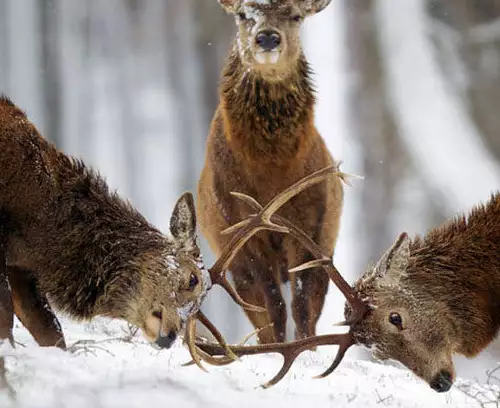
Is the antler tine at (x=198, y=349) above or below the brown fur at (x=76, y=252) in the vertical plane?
below

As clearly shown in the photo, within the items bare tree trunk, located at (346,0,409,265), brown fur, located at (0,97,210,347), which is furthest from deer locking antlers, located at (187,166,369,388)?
bare tree trunk, located at (346,0,409,265)

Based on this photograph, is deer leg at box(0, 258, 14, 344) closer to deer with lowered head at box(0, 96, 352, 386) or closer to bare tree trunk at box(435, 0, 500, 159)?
deer with lowered head at box(0, 96, 352, 386)

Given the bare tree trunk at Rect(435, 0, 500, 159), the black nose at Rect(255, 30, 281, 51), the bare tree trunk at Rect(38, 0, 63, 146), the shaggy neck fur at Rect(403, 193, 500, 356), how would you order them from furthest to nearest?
1. the bare tree trunk at Rect(435, 0, 500, 159)
2. the bare tree trunk at Rect(38, 0, 63, 146)
3. the black nose at Rect(255, 30, 281, 51)
4. the shaggy neck fur at Rect(403, 193, 500, 356)

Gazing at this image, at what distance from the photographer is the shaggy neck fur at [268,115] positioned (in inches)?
383

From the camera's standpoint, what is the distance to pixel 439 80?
2161cm

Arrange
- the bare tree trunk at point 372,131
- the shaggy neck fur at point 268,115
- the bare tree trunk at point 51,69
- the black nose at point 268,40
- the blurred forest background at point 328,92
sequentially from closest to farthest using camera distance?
the black nose at point 268,40, the shaggy neck fur at point 268,115, the bare tree trunk at point 372,131, the blurred forest background at point 328,92, the bare tree trunk at point 51,69

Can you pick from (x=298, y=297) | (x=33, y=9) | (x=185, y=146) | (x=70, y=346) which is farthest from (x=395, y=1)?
(x=70, y=346)

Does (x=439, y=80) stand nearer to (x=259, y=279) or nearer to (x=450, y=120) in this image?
(x=450, y=120)

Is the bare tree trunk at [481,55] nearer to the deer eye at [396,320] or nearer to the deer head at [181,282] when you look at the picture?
the deer eye at [396,320]

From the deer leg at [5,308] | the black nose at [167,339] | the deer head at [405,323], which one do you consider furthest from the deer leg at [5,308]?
the deer head at [405,323]

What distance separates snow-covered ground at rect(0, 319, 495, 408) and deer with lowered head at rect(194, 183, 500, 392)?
19 centimetres

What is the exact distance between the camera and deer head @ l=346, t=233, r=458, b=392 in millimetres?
8148

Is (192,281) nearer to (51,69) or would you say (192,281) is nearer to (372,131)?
(372,131)

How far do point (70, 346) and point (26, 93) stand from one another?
11938 mm
